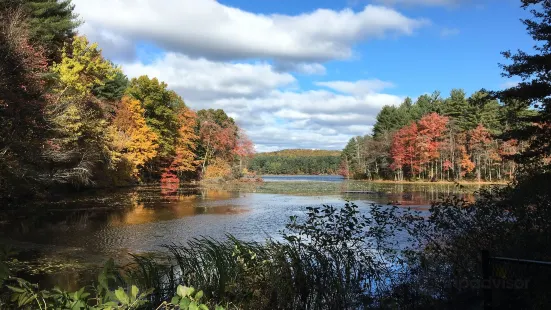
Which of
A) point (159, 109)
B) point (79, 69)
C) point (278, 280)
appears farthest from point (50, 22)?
point (278, 280)

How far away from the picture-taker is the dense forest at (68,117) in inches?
596

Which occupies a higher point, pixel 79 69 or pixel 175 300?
pixel 79 69

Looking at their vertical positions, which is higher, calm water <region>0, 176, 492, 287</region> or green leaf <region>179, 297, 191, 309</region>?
green leaf <region>179, 297, 191, 309</region>

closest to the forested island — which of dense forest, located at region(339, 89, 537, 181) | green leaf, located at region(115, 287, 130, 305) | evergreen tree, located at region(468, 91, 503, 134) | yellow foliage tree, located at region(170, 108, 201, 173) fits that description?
green leaf, located at region(115, 287, 130, 305)

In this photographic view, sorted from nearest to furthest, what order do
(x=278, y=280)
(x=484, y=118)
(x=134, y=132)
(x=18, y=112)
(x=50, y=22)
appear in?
(x=278, y=280) → (x=18, y=112) → (x=50, y=22) → (x=134, y=132) → (x=484, y=118)

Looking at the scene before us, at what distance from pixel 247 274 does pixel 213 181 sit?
45.4m

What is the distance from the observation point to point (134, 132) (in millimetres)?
38062

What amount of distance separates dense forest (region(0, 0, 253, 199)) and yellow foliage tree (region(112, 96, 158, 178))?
95mm

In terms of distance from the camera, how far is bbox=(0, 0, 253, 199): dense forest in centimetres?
1515

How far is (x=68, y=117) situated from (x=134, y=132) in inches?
704

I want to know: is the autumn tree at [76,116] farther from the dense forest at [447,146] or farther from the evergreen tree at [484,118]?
the evergreen tree at [484,118]

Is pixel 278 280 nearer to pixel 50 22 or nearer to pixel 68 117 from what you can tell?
pixel 68 117

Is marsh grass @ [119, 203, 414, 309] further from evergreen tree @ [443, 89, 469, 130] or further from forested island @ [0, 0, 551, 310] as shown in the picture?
evergreen tree @ [443, 89, 469, 130]

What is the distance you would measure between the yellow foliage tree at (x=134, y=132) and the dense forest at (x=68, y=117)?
10 cm
